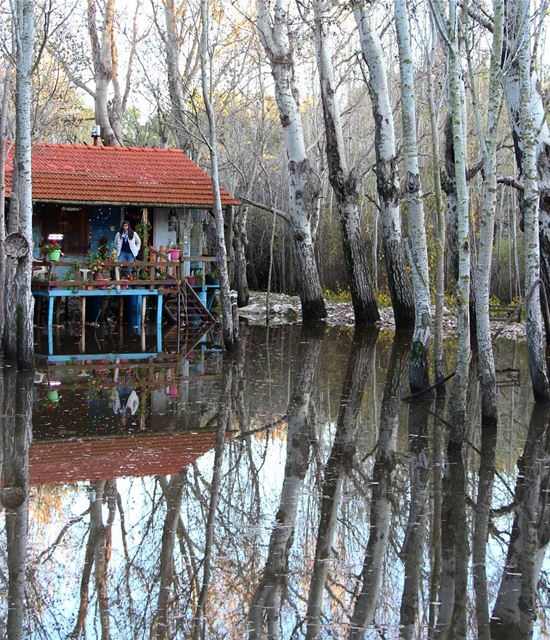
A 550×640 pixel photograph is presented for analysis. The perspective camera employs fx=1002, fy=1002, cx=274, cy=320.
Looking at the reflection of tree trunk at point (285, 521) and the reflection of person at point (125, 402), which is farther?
the reflection of person at point (125, 402)

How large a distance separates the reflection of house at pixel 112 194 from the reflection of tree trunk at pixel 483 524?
49.8 feet

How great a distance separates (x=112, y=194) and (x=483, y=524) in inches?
712

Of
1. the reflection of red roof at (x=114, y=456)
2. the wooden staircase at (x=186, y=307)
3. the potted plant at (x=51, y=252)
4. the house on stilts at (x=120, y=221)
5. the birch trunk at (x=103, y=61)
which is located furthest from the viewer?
the birch trunk at (x=103, y=61)

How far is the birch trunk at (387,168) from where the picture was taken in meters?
19.3

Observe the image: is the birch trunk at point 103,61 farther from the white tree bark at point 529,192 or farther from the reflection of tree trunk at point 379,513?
the white tree bark at point 529,192

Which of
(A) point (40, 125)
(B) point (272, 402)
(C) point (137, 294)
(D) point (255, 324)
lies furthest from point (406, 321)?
(B) point (272, 402)

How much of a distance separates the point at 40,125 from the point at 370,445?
46.2 ft

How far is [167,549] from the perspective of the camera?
254 inches

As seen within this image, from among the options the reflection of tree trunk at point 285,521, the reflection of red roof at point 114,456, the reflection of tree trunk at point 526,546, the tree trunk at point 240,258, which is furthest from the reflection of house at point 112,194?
the reflection of tree trunk at point 526,546

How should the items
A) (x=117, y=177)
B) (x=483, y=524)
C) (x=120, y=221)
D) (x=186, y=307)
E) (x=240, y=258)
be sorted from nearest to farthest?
(x=483, y=524) → (x=186, y=307) → (x=117, y=177) → (x=120, y=221) → (x=240, y=258)

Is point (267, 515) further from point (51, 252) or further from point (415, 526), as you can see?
point (51, 252)

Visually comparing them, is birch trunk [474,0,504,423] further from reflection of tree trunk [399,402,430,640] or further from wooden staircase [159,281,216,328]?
wooden staircase [159,281,216,328]

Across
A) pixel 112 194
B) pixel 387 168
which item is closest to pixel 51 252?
pixel 112 194

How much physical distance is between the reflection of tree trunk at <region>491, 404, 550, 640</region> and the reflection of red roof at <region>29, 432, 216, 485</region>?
9.52ft
